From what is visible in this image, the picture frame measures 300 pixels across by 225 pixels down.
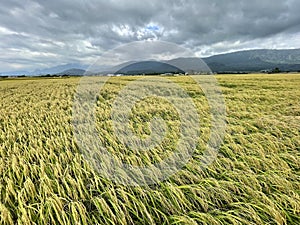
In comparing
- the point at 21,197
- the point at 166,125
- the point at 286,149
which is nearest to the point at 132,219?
the point at 21,197

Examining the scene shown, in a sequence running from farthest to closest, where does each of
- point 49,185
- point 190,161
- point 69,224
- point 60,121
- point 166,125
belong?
point 60,121
point 166,125
point 190,161
point 49,185
point 69,224

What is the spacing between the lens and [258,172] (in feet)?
11.8

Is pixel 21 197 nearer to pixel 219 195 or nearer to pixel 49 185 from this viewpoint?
pixel 49 185

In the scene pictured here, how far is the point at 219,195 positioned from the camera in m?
2.89

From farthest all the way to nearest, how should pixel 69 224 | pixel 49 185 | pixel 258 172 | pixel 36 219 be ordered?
pixel 258 172 < pixel 49 185 < pixel 36 219 < pixel 69 224

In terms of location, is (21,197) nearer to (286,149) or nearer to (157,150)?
(157,150)

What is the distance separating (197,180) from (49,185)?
7.28 ft

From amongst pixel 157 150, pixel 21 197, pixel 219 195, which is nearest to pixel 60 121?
pixel 157 150

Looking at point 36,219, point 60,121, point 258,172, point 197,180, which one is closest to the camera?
point 36,219

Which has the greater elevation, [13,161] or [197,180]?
[13,161]

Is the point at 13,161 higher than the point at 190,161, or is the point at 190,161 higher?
the point at 13,161

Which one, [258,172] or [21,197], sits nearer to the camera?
[21,197]

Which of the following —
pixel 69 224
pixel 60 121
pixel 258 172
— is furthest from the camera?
pixel 60 121

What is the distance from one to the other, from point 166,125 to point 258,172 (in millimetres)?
3496
